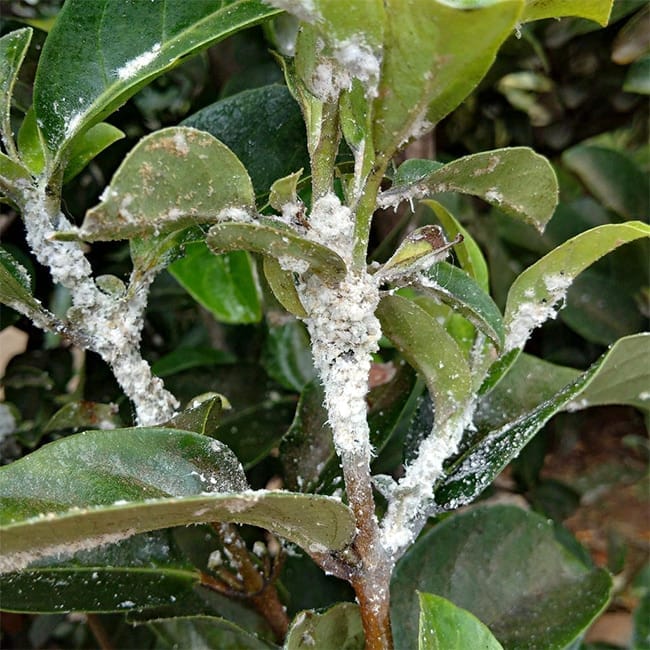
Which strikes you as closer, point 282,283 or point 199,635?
point 282,283

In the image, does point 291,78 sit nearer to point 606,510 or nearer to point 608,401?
point 608,401

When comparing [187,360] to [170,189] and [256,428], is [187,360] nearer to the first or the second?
[256,428]

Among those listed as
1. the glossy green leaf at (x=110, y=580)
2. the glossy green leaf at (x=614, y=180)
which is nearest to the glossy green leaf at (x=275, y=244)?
the glossy green leaf at (x=110, y=580)

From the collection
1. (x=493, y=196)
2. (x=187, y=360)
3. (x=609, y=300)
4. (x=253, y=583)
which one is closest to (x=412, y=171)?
(x=493, y=196)

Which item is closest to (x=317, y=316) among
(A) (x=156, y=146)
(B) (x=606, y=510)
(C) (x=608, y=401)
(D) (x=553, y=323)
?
(A) (x=156, y=146)

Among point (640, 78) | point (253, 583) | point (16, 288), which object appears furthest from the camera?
point (640, 78)

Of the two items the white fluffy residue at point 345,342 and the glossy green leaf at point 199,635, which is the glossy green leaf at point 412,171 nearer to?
the white fluffy residue at point 345,342
